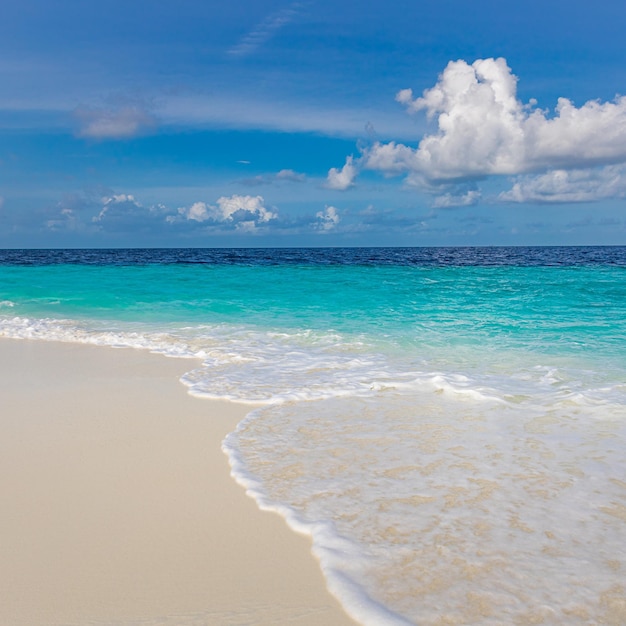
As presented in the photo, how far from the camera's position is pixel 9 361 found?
8.36 meters

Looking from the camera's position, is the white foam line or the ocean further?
the ocean

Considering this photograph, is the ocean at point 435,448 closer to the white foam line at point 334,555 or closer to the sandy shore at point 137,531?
the white foam line at point 334,555

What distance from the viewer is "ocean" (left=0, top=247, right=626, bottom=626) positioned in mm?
2725

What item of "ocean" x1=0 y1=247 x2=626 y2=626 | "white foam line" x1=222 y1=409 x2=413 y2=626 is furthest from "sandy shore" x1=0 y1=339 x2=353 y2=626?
"ocean" x1=0 y1=247 x2=626 y2=626

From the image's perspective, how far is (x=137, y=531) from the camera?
3.17m

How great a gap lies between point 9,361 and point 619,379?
28.1 feet

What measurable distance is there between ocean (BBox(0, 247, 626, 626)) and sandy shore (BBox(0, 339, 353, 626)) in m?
0.22

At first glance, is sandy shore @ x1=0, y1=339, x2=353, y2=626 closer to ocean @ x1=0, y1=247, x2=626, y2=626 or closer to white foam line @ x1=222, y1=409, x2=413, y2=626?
white foam line @ x1=222, y1=409, x2=413, y2=626

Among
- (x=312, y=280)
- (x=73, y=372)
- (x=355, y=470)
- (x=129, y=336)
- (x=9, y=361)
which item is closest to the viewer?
(x=355, y=470)

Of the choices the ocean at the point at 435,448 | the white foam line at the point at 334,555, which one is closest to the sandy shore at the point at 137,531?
the white foam line at the point at 334,555

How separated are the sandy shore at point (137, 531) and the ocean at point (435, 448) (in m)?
0.22

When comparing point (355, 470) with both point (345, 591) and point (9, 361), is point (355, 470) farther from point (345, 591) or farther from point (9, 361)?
point (9, 361)

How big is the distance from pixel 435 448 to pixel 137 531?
2.45 m

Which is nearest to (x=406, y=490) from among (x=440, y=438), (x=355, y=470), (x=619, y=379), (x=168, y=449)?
(x=355, y=470)
